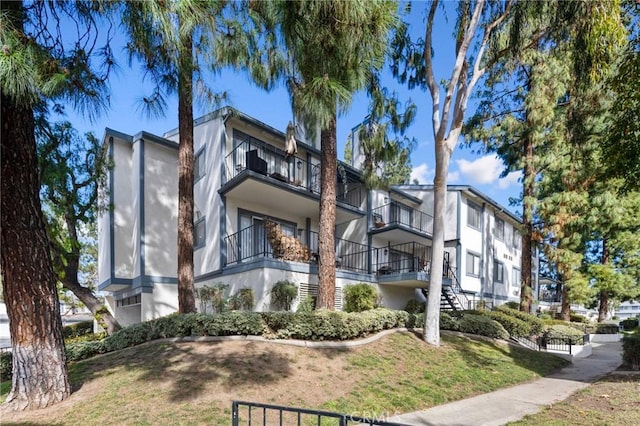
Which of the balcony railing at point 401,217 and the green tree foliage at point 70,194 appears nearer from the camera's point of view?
the green tree foliage at point 70,194

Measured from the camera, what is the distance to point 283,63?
28.9ft

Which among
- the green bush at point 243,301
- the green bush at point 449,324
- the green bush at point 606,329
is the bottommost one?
the green bush at point 606,329

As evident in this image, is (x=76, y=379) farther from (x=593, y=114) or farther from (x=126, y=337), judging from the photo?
(x=593, y=114)

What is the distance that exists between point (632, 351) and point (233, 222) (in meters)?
13.7

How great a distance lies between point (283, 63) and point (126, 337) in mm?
7939

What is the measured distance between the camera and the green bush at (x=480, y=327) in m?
13.9

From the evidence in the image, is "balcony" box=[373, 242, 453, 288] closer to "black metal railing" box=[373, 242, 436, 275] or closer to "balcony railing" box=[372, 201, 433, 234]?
"black metal railing" box=[373, 242, 436, 275]

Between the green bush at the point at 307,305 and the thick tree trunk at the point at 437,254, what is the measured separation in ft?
12.9

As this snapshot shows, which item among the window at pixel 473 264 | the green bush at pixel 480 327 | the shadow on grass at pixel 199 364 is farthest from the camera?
the window at pixel 473 264

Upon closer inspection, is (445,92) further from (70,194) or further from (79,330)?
(79,330)

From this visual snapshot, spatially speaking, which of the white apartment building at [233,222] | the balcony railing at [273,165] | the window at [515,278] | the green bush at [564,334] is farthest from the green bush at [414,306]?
the window at [515,278]

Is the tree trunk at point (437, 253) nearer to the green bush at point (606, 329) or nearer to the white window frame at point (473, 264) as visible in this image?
the white window frame at point (473, 264)

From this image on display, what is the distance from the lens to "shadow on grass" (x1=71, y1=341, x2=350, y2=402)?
7.34 metres

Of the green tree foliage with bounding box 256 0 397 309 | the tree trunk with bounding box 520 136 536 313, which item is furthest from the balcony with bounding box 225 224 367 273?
the tree trunk with bounding box 520 136 536 313
